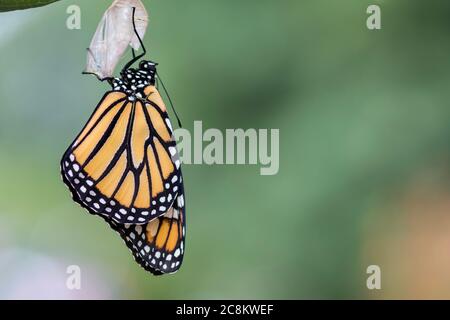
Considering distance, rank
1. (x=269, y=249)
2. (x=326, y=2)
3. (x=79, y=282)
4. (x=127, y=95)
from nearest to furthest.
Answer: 1. (x=127, y=95)
2. (x=79, y=282)
3. (x=269, y=249)
4. (x=326, y=2)

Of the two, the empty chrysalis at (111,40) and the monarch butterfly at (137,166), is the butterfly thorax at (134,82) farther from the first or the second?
the empty chrysalis at (111,40)

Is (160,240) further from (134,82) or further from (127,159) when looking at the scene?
(134,82)

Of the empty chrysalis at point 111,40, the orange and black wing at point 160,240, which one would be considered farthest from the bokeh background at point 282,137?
the empty chrysalis at point 111,40

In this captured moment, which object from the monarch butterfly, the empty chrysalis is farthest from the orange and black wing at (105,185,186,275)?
the empty chrysalis

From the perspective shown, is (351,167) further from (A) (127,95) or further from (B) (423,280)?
(A) (127,95)

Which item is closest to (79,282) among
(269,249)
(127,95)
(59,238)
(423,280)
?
(59,238)

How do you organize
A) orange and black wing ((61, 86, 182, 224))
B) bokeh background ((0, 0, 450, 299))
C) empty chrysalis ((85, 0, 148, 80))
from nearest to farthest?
1. empty chrysalis ((85, 0, 148, 80))
2. orange and black wing ((61, 86, 182, 224))
3. bokeh background ((0, 0, 450, 299))

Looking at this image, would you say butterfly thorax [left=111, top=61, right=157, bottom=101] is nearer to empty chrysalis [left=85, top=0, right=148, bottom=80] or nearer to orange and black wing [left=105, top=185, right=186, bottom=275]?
orange and black wing [left=105, top=185, right=186, bottom=275]
